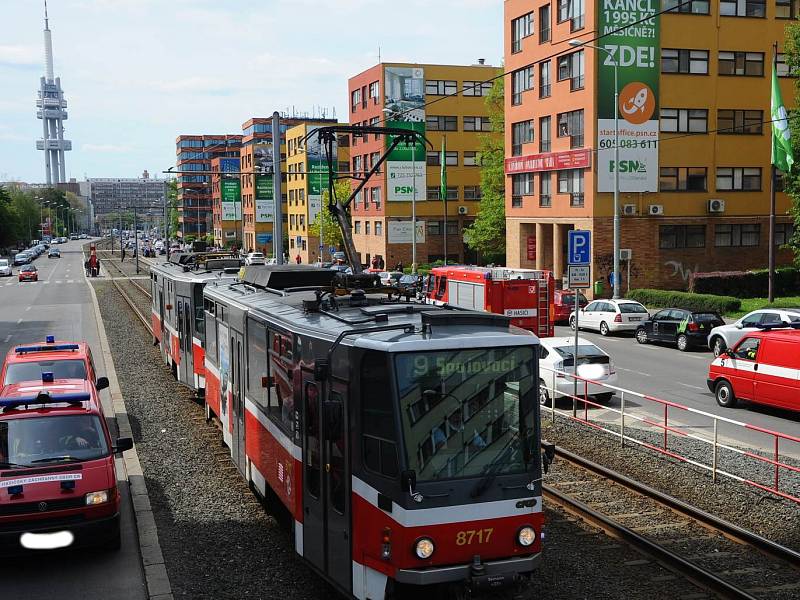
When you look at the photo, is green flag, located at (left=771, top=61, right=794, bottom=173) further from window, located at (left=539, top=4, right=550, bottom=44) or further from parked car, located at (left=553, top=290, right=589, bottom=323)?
window, located at (left=539, top=4, right=550, bottom=44)

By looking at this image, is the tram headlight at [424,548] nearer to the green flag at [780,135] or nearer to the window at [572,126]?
the green flag at [780,135]

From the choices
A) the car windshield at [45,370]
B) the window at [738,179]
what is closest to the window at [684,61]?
the window at [738,179]

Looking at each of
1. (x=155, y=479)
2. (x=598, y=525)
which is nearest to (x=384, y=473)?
(x=598, y=525)

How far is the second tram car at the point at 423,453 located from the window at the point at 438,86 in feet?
225

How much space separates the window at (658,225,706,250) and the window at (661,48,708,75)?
7990 mm

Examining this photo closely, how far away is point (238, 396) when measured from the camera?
519 inches

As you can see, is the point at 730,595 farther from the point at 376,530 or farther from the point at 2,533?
the point at 2,533

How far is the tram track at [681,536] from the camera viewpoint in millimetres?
9555

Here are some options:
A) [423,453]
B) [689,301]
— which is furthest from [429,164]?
[423,453]

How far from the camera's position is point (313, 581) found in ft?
32.5

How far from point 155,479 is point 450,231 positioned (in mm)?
63226

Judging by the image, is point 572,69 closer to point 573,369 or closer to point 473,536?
point 573,369

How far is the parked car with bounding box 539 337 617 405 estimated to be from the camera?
793 inches

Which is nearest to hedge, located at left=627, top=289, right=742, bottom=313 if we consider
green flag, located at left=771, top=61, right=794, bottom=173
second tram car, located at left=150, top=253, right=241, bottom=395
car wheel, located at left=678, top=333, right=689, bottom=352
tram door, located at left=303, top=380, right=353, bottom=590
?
green flag, located at left=771, top=61, right=794, bottom=173
